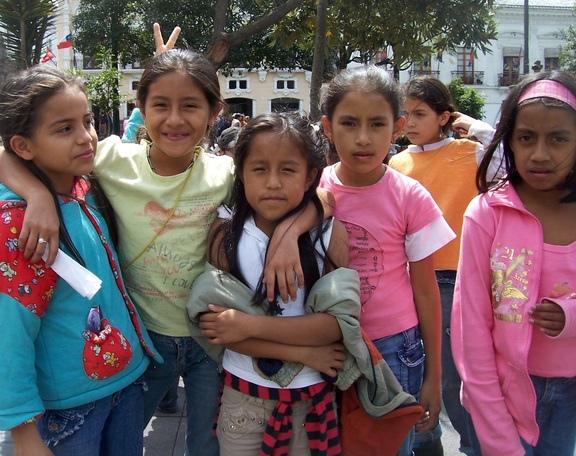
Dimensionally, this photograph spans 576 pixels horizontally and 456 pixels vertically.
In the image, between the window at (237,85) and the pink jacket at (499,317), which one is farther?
the window at (237,85)

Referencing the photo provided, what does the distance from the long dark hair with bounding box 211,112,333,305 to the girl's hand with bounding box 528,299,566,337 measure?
651mm

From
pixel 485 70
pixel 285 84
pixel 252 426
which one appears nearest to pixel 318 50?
pixel 252 426

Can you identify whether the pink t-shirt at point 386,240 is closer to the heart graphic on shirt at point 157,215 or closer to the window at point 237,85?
the heart graphic on shirt at point 157,215

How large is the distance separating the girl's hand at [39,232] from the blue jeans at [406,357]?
41.7 inches

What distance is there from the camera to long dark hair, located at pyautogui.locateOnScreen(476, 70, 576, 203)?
5.41 feet

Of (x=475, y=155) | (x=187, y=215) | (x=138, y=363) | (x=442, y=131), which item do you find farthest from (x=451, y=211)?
(x=138, y=363)

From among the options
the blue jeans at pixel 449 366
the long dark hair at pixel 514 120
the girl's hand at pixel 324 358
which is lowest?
the blue jeans at pixel 449 366

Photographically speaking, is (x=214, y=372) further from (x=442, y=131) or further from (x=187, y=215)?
(x=442, y=131)

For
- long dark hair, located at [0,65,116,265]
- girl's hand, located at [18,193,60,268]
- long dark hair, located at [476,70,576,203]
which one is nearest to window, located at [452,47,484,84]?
long dark hair, located at [476,70,576,203]

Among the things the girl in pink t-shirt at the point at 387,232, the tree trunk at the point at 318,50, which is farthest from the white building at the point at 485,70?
the girl in pink t-shirt at the point at 387,232

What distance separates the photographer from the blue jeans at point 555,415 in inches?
65.6

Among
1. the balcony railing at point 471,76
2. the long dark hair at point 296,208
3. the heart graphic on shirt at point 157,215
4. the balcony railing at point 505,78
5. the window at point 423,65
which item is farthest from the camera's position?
the balcony railing at point 505,78

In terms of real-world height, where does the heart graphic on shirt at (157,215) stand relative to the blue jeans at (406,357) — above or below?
above

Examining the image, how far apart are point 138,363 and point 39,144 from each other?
0.74 metres
